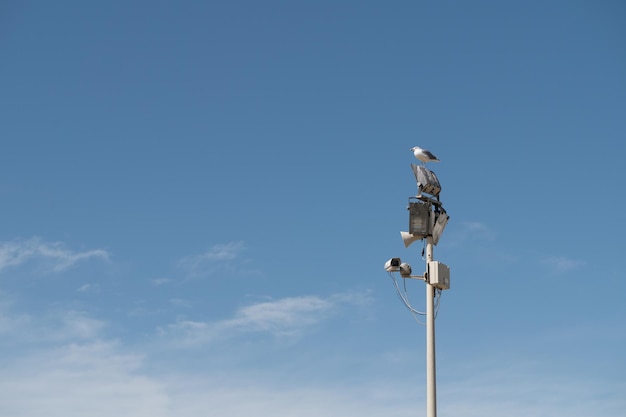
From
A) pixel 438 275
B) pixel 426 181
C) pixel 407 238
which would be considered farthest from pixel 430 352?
pixel 426 181

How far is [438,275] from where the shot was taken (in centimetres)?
2092

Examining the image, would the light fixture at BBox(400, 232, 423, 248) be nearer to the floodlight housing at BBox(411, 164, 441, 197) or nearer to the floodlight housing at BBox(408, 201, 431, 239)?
the floodlight housing at BBox(408, 201, 431, 239)

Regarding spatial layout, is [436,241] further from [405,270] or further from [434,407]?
[434,407]

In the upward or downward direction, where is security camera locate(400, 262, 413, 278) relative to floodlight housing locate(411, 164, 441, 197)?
downward

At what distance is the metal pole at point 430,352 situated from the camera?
20.1 metres

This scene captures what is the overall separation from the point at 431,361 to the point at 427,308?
4.51ft

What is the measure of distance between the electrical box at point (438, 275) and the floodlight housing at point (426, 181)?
76.3 inches

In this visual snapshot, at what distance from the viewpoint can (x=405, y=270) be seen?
2117 cm

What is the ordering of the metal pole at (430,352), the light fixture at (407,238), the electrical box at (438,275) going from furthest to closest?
the light fixture at (407,238) → the electrical box at (438,275) → the metal pole at (430,352)

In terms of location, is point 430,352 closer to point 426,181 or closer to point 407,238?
point 407,238

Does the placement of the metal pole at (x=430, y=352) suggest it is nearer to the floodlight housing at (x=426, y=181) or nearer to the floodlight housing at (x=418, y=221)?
the floodlight housing at (x=418, y=221)

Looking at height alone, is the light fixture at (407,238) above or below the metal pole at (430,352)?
above

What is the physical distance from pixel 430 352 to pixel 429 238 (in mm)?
2956

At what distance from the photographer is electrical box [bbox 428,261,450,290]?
68.6ft
